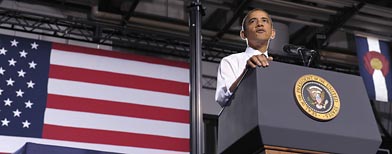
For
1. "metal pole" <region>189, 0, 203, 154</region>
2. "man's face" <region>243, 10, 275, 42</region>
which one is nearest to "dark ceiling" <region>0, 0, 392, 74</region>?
"metal pole" <region>189, 0, 203, 154</region>

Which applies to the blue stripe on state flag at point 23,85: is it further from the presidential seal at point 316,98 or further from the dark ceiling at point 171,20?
the presidential seal at point 316,98

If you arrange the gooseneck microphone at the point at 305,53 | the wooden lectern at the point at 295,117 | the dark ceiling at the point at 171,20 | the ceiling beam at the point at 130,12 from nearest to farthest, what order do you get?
the wooden lectern at the point at 295,117 < the gooseneck microphone at the point at 305,53 < the dark ceiling at the point at 171,20 < the ceiling beam at the point at 130,12

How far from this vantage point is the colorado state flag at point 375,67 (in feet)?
21.0

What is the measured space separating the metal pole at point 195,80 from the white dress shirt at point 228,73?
3.69 ft

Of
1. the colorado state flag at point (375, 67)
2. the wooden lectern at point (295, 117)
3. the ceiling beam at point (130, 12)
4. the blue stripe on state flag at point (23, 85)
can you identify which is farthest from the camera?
the ceiling beam at point (130, 12)

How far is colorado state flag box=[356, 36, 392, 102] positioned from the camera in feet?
21.0

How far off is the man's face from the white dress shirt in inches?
1.9

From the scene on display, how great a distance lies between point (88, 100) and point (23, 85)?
651mm

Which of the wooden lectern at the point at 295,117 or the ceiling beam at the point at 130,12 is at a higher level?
the ceiling beam at the point at 130,12

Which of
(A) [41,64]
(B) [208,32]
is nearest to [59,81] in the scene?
(A) [41,64]

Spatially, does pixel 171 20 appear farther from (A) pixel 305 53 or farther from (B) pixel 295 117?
(B) pixel 295 117

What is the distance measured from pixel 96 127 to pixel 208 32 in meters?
1.87

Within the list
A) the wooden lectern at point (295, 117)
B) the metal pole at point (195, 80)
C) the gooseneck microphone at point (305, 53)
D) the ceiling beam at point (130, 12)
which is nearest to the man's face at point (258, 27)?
the gooseneck microphone at point (305, 53)

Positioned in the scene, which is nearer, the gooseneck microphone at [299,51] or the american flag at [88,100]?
the gooseneck microphone at [299,51]
